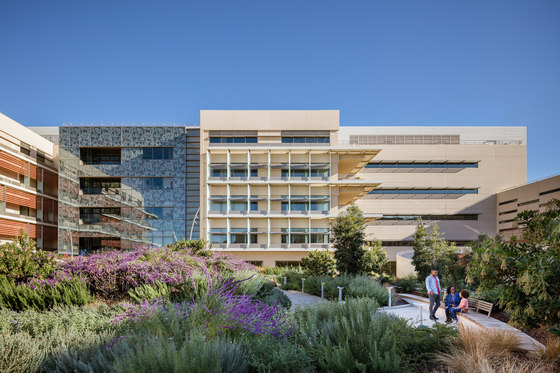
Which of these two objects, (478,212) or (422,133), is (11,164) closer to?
(422,133)

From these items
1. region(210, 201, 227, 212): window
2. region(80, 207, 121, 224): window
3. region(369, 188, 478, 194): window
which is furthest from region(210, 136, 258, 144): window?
region(369, 188, 478, 194): window

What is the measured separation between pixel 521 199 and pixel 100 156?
5497 centimetres

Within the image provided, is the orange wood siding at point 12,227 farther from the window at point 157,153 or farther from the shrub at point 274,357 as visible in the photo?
the shrub at point 274,357

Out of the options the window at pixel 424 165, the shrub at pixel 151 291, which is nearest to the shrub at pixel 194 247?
the shrub at pixel 151 291

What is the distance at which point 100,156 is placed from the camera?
48.5m

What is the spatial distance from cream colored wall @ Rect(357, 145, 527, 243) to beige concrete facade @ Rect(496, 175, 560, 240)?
43.5 inches

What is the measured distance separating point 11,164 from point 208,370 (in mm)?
44888

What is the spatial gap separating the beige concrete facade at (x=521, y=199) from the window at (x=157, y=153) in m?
41.4

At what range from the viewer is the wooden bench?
42.6 feet

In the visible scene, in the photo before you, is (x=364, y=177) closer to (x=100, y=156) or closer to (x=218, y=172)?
(x=218, y=172)

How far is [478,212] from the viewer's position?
2057 inches

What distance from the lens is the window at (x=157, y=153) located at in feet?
148

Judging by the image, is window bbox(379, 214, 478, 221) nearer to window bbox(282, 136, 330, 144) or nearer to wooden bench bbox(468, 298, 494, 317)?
window bbox(282, 136, 330, 144)

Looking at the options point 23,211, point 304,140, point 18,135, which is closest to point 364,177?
point 304,140
